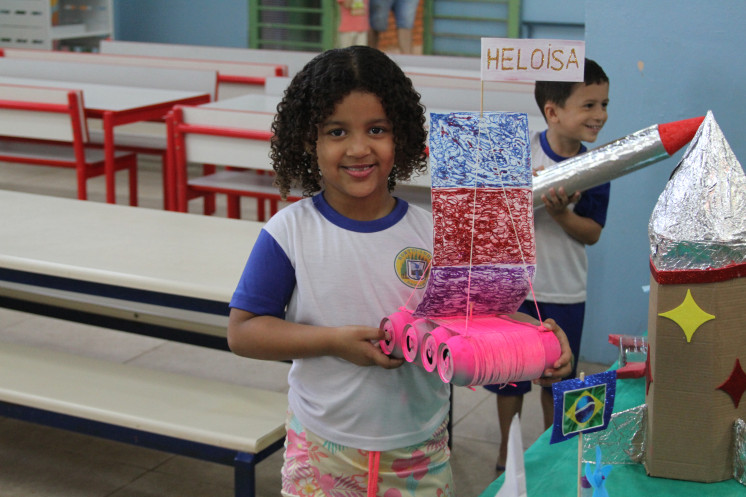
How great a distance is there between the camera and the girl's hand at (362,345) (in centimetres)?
128

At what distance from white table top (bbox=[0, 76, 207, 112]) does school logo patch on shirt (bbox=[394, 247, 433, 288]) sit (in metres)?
3.70

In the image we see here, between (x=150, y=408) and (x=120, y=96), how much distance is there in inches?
135

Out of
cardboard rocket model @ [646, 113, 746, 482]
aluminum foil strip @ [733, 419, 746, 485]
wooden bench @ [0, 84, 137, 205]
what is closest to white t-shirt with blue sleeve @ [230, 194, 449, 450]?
cardboard rocket model @ [646, 113, 746, 482]

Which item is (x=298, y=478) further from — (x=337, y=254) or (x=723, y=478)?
(x=723, y=478)

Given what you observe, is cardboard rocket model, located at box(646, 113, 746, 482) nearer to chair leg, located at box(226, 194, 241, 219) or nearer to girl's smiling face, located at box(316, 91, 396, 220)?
girl's smiling face, located at box(316, 91, 396, 220)

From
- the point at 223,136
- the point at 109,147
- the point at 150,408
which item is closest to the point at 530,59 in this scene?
the point at 150,408

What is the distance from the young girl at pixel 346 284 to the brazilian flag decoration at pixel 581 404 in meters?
0.12

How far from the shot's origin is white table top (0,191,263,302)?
224 cm

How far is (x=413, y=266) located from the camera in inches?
54.0

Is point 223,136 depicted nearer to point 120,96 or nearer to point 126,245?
point 120,96

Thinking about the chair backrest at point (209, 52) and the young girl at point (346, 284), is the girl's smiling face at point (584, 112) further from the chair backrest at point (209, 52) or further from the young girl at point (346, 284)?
the chair backrest at point (209, 52)

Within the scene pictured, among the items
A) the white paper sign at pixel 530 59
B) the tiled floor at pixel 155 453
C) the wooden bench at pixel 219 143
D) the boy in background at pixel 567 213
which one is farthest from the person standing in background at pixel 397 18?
the white paper sign at pixel 530 59

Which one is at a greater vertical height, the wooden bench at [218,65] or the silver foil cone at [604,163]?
the wooden bench at [218,65]

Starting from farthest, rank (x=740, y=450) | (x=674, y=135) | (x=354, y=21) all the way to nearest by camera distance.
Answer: (x=354, y=21) < (x=674, y=135) < (x=740, y=450)
